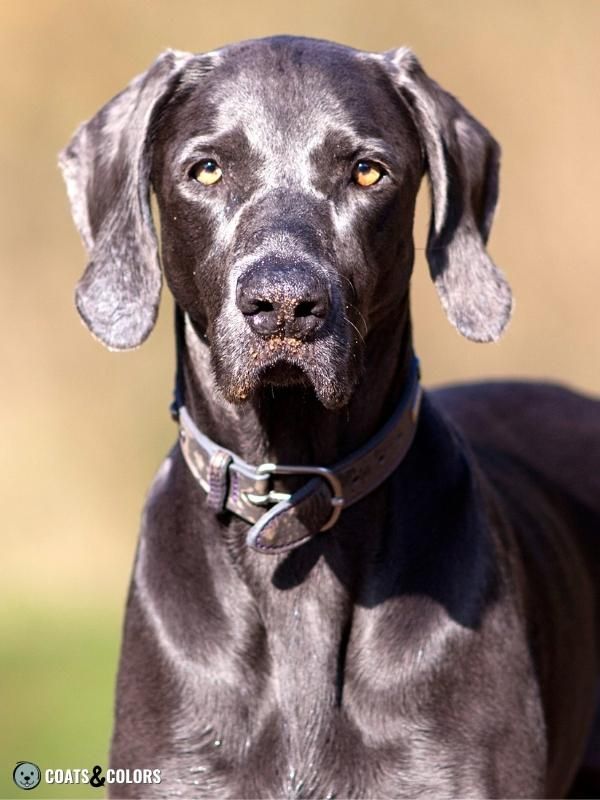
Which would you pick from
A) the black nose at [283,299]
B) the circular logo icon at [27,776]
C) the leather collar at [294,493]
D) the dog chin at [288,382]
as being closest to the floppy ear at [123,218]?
the leather collar at [294,493]

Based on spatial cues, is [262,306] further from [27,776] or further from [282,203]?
[27,776]

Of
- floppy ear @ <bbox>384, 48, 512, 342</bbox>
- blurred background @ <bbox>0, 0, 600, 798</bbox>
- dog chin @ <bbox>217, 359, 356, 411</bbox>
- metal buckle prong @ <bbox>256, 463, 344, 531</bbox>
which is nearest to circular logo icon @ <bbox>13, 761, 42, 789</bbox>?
metal buckle prong @ <bbox>256, 463, 344, 531</bbox>

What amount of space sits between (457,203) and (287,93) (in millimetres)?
553

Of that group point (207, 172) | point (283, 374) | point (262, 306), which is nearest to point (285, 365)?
point (283, 374)

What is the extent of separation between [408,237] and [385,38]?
22.4ft

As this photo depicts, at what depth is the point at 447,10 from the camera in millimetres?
10484

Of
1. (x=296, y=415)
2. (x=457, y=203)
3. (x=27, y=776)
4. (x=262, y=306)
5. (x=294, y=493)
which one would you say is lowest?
(x=27, y=776)

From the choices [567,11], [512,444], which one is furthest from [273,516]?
[567,11]

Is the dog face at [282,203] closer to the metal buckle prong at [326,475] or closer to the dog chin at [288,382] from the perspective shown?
the dog chin at [288,382]

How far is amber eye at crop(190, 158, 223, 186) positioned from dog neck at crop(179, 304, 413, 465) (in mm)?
368

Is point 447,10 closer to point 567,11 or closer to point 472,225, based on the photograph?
point 567,11

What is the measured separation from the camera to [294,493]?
372 centimetres

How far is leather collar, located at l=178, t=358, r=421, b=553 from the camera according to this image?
368 centimetres

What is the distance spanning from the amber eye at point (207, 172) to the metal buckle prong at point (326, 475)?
0.67 meters
